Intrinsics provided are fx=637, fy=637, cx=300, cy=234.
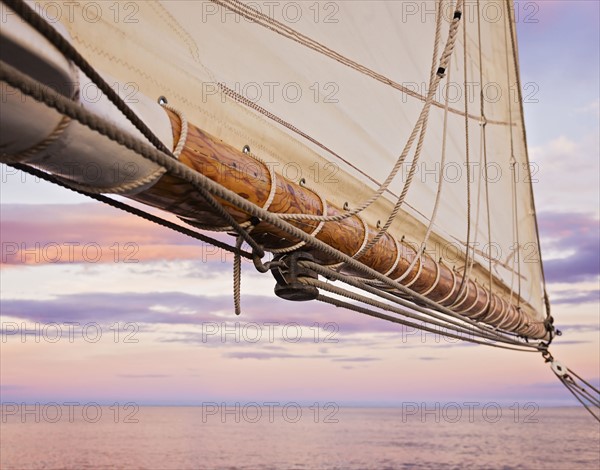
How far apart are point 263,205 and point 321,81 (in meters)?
0.79

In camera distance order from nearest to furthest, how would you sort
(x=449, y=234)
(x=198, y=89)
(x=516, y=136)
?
(x=198, y=89)
(x=449, y=234)
(x=516, y=136)

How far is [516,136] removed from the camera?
558cm

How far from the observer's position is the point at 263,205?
1757mm

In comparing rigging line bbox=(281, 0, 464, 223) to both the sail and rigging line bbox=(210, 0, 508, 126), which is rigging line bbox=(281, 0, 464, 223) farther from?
rigging line bbox=(210, 0, 508, 126)

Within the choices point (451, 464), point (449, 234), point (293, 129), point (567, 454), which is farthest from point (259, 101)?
point (567, 454)

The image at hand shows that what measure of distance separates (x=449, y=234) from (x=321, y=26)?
2269mm

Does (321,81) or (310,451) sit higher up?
(321,81)

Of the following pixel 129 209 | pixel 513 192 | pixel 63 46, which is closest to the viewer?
pixel 63 46

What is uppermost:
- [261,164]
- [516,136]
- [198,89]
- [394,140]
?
[516,136]

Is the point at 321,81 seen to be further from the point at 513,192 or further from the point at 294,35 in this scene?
the point at 513,192

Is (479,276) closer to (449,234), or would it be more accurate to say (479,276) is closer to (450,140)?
(449,234)

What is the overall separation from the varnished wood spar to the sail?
0.16m

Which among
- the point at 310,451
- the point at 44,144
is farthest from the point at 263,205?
the point at 310,451

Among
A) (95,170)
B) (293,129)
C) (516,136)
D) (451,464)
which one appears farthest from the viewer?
(451,464)
